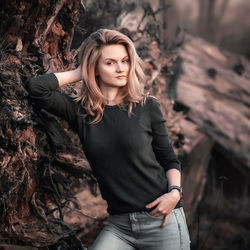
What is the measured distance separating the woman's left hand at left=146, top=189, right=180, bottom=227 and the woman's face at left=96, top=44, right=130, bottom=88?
72cm

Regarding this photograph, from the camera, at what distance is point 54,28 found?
2.84 m

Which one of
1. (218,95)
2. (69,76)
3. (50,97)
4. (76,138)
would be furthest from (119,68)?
(218,95)

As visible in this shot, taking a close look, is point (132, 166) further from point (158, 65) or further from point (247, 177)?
point (247, 177)

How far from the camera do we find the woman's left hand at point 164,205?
83.3 inches

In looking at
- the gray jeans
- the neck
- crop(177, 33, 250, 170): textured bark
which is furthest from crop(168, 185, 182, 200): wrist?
crop(177, 33, 250, 170): textured bark

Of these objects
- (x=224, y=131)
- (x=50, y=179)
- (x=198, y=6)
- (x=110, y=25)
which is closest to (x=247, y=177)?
(x=224, y=131)

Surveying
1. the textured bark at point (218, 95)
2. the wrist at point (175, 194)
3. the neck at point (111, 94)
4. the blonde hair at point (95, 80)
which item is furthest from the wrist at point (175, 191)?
the textured bark at point (218, 95)

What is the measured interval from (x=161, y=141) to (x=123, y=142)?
0.93ft

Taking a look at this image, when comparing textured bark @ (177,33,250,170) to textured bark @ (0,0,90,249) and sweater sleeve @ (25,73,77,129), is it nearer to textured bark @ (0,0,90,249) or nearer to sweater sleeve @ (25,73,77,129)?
textured bark @ (0,0,90,249)

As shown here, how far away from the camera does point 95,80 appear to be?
2375 mm

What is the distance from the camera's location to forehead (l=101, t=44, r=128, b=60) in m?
2.29

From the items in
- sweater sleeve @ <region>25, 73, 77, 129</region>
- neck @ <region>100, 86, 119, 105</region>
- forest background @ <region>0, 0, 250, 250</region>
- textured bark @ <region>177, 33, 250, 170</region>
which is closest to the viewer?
sweater sleeve @ <region>25, 73, 77, 129</region>

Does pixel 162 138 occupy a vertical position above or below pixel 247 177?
above

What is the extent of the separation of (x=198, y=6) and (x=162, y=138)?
1676 centimetres
